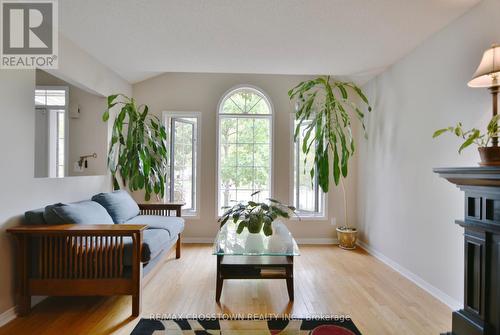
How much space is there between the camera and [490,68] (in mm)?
1700

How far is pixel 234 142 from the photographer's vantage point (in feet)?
14.2

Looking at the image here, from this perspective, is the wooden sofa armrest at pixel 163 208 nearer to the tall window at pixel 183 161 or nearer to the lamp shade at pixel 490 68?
the tall window at pixel 183 161

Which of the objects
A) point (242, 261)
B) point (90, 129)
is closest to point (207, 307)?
point (242, 261)

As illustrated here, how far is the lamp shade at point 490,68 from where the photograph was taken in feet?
5.53

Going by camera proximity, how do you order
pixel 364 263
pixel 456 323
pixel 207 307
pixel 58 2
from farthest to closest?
pixel 364 263, pixel 207 307, pixel 58 2, pixel 456 323

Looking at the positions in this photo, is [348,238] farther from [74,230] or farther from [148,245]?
[74,230]

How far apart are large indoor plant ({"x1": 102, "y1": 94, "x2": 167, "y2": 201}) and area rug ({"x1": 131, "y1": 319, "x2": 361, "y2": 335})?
186 centimetres

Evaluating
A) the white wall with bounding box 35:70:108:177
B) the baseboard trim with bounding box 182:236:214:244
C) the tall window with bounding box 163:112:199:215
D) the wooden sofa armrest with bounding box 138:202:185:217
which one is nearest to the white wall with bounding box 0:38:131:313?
the white wall with bounding box 35:70:108:177

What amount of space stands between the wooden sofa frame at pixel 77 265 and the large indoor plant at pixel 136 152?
1325 mm

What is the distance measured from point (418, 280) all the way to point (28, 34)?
4.36 metres

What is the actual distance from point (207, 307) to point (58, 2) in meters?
2.77

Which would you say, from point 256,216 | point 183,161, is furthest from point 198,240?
point 256,216

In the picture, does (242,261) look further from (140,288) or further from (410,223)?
(410,223)

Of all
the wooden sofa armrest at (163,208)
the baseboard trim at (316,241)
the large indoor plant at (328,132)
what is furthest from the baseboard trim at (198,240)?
the large indoor plant at (328,132)
